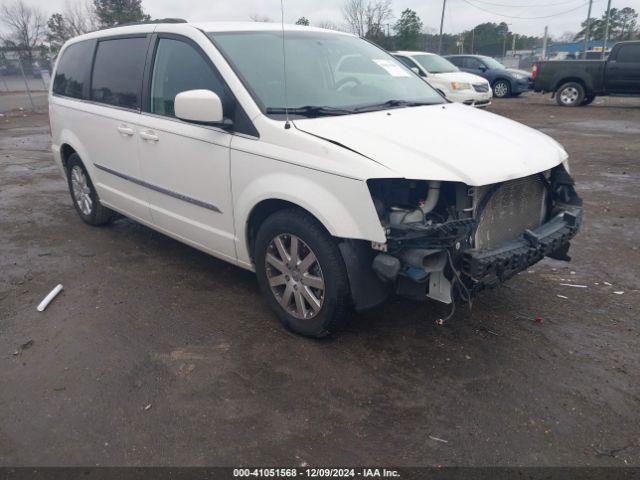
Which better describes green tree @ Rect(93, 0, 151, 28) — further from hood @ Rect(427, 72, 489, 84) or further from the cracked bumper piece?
the cracked bumper piece

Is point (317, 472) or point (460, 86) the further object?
point (460, 86)

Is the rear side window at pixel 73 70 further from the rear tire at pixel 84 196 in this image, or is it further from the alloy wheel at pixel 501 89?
the alloy wheel at pixel 501 89

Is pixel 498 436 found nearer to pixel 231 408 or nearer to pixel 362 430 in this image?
pixel 362 430

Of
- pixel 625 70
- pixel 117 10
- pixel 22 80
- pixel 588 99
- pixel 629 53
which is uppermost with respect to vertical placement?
pixel 117 10

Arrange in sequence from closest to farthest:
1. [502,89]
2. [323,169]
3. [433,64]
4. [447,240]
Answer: [447,240] < [323,169] < [433,64] < [502,89]

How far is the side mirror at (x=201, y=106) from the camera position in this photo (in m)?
3.21

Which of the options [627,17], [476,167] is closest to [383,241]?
[476,167]

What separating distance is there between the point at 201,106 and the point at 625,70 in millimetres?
15436

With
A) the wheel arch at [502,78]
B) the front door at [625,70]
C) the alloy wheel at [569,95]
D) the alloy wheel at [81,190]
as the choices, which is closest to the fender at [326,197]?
the alloy wheel at [81,190]

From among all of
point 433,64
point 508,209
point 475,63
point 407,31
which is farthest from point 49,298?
point 407,31

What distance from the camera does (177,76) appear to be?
3859 mm

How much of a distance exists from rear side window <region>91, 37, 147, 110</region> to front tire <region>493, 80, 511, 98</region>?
704 inches

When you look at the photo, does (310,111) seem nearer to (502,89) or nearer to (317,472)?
(317,472)

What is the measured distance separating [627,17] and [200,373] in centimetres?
6817
